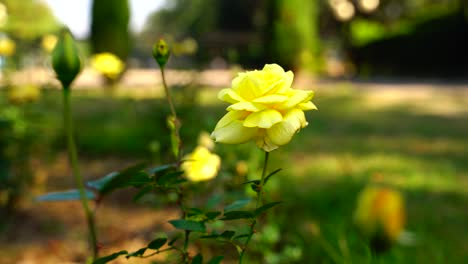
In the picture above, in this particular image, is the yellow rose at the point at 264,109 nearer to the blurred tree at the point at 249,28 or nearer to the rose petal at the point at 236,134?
the rose petal at the point at 236,134

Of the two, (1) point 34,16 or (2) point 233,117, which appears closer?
(2) point 233,117

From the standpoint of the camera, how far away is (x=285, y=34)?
24.1 ft

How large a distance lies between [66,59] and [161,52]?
0.30ft

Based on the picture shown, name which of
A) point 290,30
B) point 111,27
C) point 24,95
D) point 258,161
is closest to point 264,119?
point 258,161

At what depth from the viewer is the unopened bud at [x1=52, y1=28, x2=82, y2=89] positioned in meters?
0.54

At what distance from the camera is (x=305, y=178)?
7.25 feet

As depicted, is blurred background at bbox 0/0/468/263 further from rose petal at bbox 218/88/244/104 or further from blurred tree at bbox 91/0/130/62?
blurred tree at bbox 91/0/130/62

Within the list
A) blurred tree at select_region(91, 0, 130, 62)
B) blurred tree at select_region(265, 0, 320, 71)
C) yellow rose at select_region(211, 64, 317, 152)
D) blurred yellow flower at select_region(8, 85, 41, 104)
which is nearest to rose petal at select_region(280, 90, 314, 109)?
yellow rose at select_region(211, 64, 317, 152)

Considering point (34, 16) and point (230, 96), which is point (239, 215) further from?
point (34, 16)

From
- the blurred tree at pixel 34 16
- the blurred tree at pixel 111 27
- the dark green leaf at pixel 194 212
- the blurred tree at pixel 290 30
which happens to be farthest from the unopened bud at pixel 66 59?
the blurred tree at pixel 34 16

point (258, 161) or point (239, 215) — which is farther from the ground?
point (239, 215)

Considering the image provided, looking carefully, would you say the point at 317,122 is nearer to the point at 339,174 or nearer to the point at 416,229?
the point at 339,174

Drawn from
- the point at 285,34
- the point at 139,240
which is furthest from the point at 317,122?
the point at 285,34

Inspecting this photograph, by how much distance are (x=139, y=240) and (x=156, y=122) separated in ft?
4.31
